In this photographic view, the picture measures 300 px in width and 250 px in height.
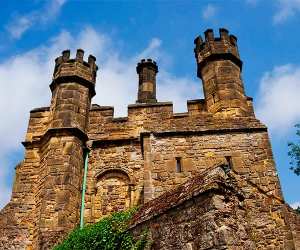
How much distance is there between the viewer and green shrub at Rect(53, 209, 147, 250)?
167 inches

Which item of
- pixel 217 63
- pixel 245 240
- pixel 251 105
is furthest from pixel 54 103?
pixel 245 240

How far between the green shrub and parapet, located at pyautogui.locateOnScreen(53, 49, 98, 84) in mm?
6349

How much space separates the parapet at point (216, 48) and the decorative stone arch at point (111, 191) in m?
4.12

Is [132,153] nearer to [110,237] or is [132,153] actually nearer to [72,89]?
[72,89]

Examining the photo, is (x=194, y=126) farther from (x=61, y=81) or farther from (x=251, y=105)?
(x=61, y=81)

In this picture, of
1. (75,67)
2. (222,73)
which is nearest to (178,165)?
(222,73)

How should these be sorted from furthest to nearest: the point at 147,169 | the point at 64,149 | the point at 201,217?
the point at 64,149 → the point at 147,169 → the point at 201,217

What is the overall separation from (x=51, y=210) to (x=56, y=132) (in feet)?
7.39

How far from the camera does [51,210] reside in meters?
8.58

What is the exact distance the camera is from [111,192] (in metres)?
9.77

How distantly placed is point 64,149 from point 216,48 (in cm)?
548

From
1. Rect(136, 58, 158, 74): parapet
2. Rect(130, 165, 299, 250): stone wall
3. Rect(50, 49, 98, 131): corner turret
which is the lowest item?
Rect(130, 165, 299, 250): stone wall

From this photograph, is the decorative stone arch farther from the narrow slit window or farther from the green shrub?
the green shrub

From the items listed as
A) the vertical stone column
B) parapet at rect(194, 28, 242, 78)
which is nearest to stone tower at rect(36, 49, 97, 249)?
the vertical stone column
